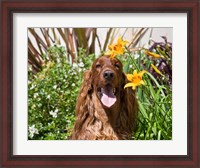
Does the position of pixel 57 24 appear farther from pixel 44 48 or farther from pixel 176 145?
pixel 176 145

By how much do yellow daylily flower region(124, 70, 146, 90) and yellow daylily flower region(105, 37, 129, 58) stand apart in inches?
5.5

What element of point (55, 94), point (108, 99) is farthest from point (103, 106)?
point (55, 94)

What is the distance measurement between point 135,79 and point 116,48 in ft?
0.67

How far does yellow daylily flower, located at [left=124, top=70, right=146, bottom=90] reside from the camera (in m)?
5.77

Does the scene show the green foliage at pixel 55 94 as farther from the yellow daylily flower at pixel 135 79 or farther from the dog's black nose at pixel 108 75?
the yellow daylily flower at pixel 135 79

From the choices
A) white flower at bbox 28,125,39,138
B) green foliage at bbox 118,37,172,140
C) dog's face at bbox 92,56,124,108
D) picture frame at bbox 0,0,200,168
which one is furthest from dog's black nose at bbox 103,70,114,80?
white flower at bbox 28,125,39,138

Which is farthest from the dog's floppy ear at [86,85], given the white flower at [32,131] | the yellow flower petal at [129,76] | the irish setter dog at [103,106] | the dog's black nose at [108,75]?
the white flower at [32,131]

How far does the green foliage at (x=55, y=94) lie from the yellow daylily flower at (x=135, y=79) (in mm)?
241

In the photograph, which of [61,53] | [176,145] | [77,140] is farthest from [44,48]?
[176,145]

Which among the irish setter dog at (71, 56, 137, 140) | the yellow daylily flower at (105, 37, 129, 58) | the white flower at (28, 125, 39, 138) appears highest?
the yellow daylily flower at (105, 37, 129, 58)

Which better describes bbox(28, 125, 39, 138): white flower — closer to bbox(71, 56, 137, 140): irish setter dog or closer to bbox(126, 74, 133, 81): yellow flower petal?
bbox(71, 56, 137, 140): irish setter dog

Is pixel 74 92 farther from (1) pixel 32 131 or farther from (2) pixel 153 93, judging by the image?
(2) pixel 153 93
